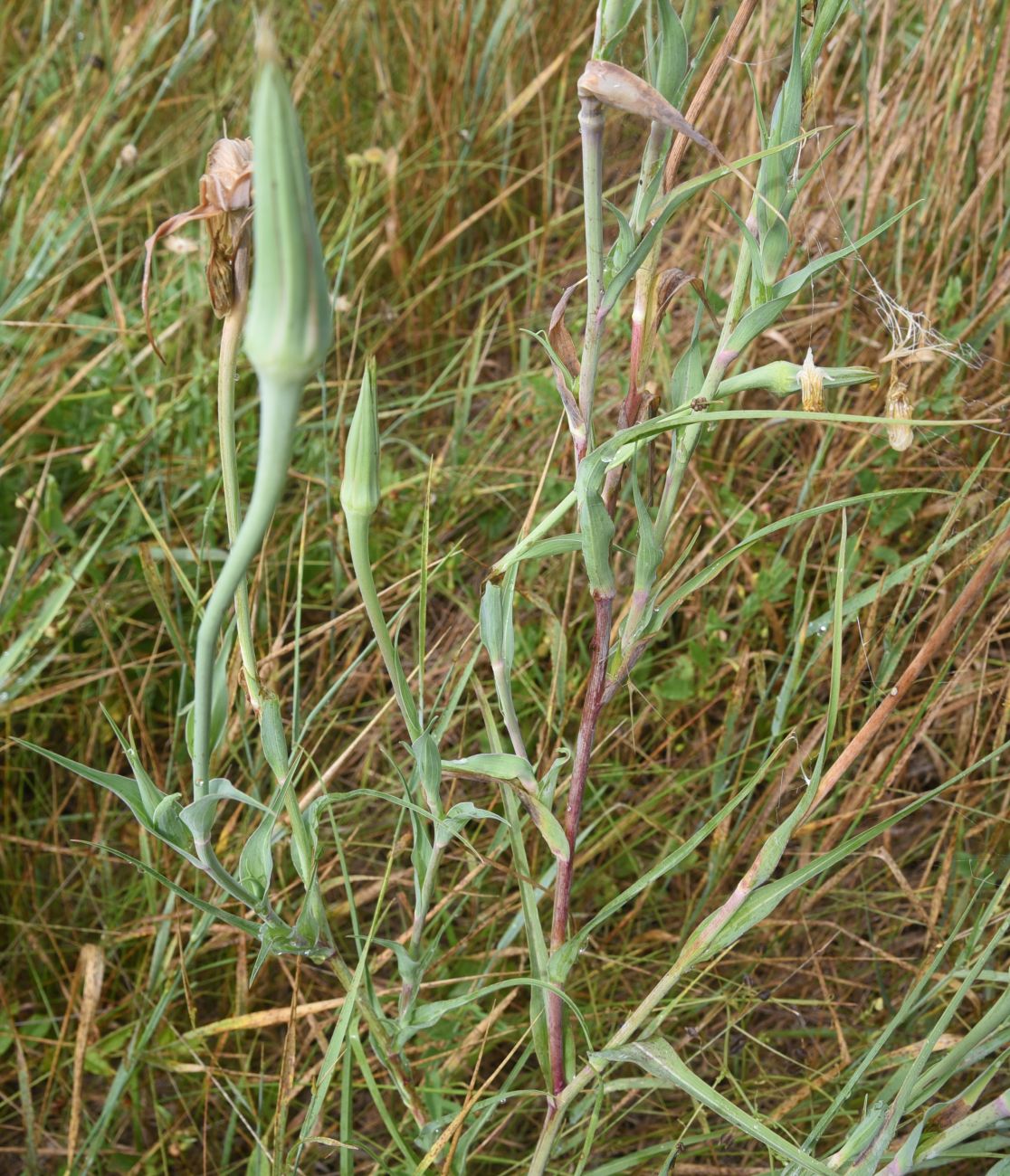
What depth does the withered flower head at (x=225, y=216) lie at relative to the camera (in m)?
0.63

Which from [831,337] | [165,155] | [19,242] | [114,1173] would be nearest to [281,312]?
[114,1173]

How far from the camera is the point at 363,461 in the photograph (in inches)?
26.3

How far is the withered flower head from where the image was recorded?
2.05 ft

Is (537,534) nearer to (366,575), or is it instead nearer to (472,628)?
(366,575)

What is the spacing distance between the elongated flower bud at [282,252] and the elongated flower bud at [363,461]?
216 millimetres

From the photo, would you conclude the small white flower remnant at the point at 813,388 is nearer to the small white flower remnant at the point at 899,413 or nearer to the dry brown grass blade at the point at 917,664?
the small white flower remnant at the point at 899,413

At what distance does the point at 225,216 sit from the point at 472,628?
0.68m

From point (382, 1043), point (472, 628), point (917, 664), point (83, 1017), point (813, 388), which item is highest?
point (813, 388)

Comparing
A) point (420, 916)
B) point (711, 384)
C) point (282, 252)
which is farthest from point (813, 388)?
point (420, 916)

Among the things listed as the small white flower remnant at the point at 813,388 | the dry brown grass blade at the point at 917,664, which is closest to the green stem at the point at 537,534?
the small white flower remnant at the point at 813,388

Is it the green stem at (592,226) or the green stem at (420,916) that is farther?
the green stem at (420,916)

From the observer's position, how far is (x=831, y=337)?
1727 millimetres

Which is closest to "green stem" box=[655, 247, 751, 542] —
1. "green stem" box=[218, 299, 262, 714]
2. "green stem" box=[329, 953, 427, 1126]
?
"green stem" box=[218, 299, 262, 714]

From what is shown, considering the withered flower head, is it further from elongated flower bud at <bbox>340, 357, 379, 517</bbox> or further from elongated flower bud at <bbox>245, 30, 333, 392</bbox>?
elongated flower bud at <bbox>245, 30, 333, 392</bbox>
